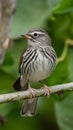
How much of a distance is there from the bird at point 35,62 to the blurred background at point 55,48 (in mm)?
234

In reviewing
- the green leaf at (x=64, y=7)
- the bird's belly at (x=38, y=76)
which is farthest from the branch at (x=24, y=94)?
the green leaf at (x=64, y=7)

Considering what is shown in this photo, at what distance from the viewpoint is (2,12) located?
6871 millimetres

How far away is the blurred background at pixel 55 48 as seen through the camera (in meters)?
7.08

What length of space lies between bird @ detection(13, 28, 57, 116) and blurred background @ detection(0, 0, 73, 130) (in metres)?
0.23

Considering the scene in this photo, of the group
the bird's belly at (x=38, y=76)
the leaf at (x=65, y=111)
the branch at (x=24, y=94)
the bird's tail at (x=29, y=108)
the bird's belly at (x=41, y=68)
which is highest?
the branch at (x=24, y=94)

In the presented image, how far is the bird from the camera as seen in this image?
6656 mm

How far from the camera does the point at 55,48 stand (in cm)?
746

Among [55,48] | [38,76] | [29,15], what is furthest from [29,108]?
[29,15]

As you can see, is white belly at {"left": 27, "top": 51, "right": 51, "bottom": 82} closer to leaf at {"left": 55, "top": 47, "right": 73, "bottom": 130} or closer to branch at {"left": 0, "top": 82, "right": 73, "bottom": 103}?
leaf at {"left": 55, "top": 47, "right": 73, "bottom": 130}

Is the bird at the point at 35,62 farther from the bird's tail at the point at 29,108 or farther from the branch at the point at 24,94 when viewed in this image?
the branch at the point at 24,94

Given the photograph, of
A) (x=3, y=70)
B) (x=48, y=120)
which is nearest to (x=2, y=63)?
(x=3, y=70)

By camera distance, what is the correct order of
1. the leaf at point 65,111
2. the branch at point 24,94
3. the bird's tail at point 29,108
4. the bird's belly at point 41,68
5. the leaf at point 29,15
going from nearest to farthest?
the branch at point 24,94
the bird's belly at point 41,68
the bird's tail at point 29,108
the leaf at point 65,111
the leaf at point 29,15

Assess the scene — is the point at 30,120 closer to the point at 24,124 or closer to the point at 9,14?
the point at 24,124

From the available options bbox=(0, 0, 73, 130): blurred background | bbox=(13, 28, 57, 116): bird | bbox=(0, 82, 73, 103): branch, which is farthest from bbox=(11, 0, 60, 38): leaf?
bbox=(0, 82, 73, 103): branch
